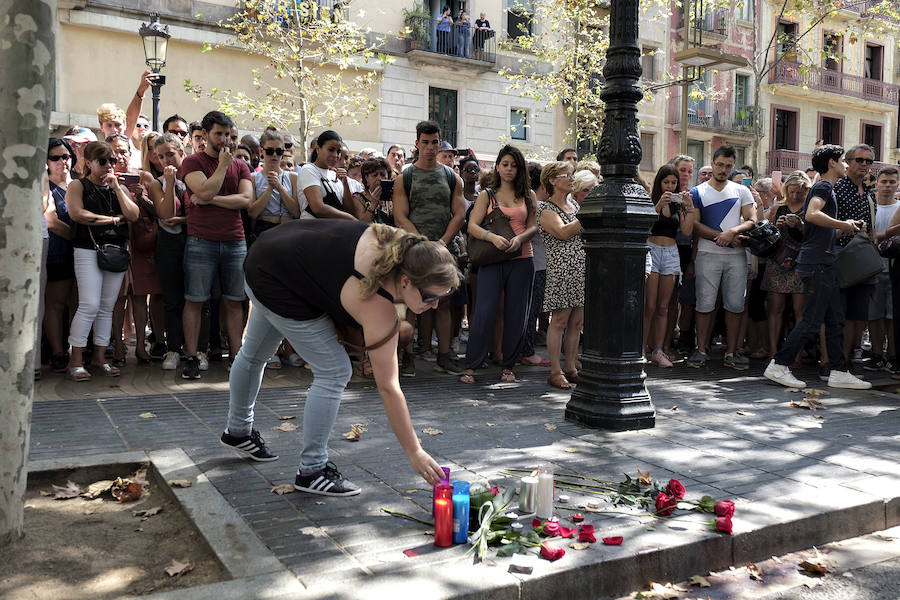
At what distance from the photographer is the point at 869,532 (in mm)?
4379

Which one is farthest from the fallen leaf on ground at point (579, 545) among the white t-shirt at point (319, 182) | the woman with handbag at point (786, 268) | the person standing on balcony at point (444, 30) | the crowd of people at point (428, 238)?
the person standing on balcony at point (444, 30)

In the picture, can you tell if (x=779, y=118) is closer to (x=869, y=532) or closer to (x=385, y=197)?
(x=385, y=197)

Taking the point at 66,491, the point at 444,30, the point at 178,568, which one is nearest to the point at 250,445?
the point at 66,491

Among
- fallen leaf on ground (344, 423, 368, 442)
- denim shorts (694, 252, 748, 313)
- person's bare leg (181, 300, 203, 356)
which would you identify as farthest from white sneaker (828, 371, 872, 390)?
person's bare leg (181, 300, 203, 356)

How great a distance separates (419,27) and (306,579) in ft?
81.3

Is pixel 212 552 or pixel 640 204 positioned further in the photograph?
pixel 640 204

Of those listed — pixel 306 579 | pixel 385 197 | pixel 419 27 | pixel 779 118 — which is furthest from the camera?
pixel 779 118

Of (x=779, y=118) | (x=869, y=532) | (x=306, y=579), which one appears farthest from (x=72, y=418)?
(x=779, y=118)

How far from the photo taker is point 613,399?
19.5 feet

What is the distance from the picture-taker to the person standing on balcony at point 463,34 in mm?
26844

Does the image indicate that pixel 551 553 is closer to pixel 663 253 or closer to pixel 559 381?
pixel 559 381

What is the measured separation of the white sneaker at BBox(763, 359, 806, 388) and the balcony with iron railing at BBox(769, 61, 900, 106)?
3040 centimetres

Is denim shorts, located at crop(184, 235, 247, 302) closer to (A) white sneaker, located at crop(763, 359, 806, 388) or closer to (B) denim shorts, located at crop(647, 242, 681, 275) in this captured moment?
(B) denim shorts, located at crop(647, 242, 681, 275)

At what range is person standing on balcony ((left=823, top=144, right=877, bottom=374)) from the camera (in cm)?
838
